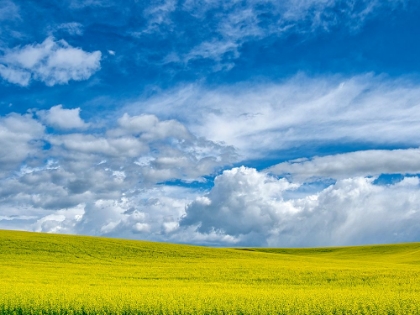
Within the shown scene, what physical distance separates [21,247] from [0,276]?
16237mm

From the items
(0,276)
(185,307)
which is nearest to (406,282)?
(185,307)

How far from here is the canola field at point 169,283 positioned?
57.0 feet

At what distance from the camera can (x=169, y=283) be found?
26.4m

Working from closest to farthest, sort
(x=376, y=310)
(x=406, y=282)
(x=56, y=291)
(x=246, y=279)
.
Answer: (x=376, y=310) < (x=56, y=291) < (x=406, y=282) < (x=246, y=279)

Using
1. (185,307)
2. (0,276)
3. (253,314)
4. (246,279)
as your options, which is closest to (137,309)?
(185,307)

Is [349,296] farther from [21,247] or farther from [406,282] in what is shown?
[21,247]

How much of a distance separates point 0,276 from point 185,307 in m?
17.9

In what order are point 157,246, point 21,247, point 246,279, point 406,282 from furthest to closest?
point 157,246
point 21,247
point 246,279
point 406,282

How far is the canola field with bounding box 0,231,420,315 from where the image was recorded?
17.4 m

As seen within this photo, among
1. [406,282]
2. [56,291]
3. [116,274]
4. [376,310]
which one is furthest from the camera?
[116,274]

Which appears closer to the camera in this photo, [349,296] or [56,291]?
[349,296]

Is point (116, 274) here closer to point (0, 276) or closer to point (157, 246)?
point (0, 276)

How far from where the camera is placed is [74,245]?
4681 centimetres

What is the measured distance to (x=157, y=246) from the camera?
49.9 meters
